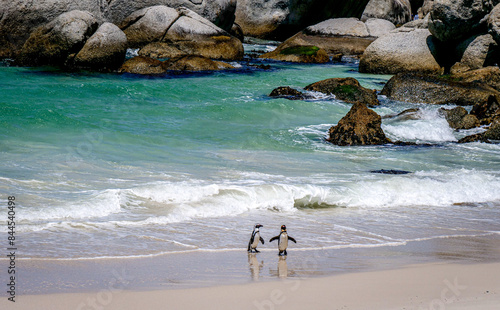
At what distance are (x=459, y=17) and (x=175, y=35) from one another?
10.2m

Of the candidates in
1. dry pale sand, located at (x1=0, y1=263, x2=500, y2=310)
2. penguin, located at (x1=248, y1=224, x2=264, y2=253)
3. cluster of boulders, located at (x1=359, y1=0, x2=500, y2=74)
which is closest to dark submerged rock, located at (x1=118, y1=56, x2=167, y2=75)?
cluster of boulders, located at (x1=359, y1=0, x2=500, y2=74)

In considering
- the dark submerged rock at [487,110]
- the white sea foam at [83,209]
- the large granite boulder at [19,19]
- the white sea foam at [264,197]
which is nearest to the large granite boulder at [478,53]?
the dark submerged rock at [487,110]

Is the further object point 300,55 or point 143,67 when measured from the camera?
point 300,55

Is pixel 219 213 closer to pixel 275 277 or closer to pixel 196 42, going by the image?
pixel 275 277

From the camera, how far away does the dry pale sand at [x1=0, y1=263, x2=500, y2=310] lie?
411 centimetres

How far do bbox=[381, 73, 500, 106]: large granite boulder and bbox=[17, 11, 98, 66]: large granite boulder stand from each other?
984cm

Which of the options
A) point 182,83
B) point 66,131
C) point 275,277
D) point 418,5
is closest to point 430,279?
point 275,277

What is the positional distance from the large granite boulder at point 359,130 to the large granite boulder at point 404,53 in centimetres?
895

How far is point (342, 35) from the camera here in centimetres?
2811

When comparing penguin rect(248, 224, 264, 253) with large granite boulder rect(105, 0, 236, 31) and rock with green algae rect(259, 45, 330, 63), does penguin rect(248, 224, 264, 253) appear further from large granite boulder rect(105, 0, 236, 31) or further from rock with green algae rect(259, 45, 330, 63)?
large granite boulder rect(105, 0, 236, 31)

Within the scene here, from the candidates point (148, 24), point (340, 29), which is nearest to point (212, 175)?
point (148, 24)

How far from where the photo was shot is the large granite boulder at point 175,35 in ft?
69.9

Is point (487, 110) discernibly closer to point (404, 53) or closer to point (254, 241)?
point (404, 53)

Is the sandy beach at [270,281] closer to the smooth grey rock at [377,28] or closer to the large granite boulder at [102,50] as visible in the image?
the large granite boulder at [102,50]
